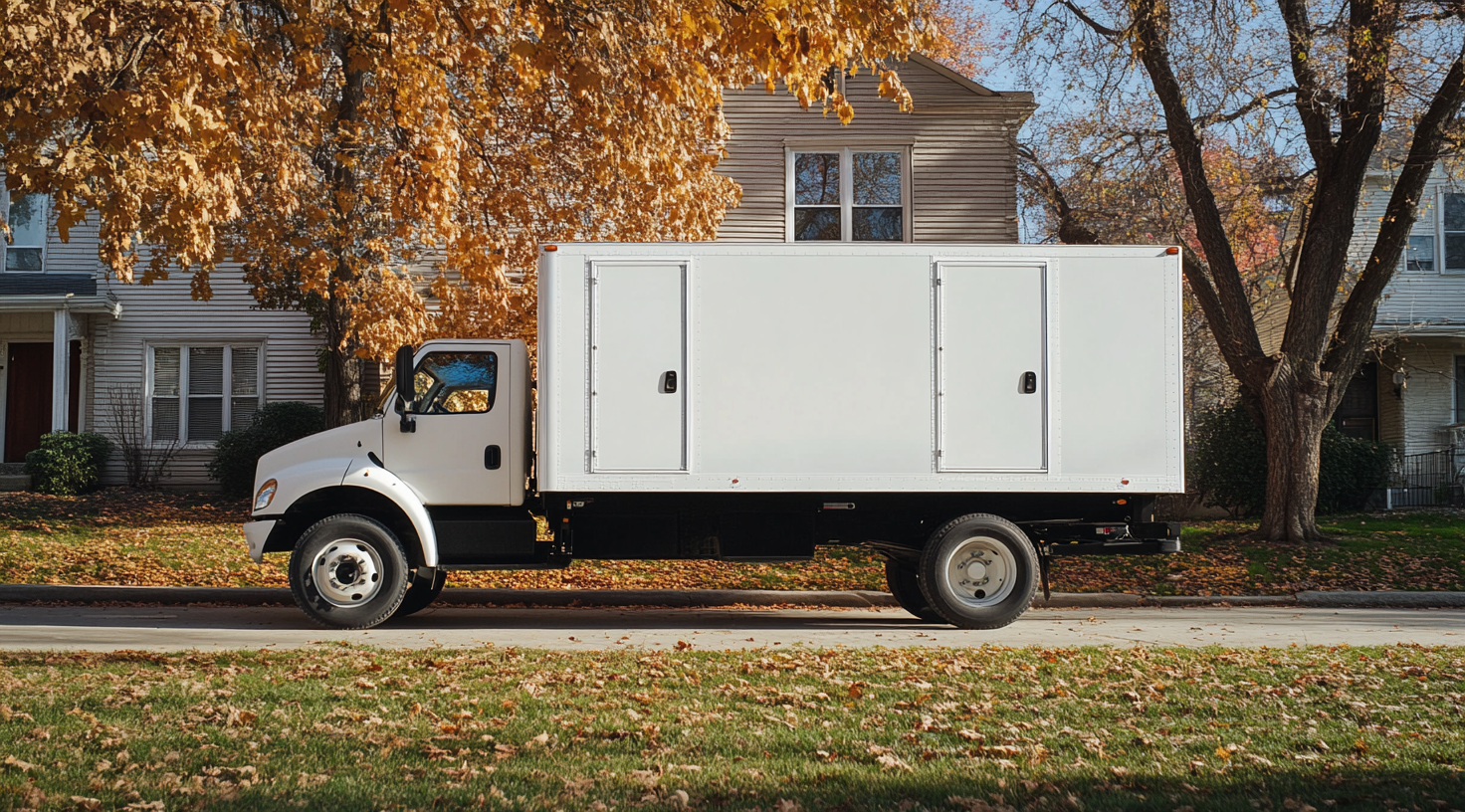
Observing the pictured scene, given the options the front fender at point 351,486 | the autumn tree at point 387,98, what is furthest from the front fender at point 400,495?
the autumn tree at point 387,98

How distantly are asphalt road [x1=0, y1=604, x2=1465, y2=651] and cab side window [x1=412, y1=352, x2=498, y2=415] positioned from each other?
6.32 feet

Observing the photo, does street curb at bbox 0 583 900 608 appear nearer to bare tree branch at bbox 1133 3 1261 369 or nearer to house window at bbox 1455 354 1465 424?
bare tree branch at bbox 1133 3 1261 369

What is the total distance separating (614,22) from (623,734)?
6349 millimetres

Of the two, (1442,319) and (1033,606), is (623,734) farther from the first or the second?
(1442,319)

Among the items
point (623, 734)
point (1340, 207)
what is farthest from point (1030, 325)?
point (1340, 207)

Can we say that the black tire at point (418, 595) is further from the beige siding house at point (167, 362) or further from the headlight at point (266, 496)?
the beige siding house at point (167, 362)

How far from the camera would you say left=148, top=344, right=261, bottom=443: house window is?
78.1 feet

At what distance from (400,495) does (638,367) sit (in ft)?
7.46

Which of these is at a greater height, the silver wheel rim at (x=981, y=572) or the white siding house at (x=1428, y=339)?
the white siding house at (x=1428, y=339)

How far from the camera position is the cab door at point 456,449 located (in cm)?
1020

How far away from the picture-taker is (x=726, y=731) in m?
5.69

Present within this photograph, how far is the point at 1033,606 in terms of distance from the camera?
12461mm

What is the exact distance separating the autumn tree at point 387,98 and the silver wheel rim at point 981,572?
387 cm

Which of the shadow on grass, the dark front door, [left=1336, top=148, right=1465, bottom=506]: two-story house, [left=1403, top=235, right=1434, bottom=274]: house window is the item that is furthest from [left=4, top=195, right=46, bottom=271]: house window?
[left=1403, top=235, right=1434, bottom=274]: house window
